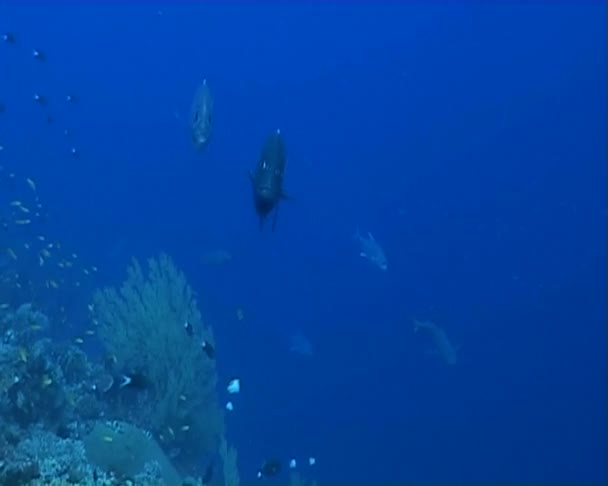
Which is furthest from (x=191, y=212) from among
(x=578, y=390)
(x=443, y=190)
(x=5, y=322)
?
(x=5, y=322)

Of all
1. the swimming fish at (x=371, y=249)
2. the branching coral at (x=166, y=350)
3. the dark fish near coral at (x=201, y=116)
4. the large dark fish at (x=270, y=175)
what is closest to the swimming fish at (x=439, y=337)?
the swimming fish at (x=371, y=249)

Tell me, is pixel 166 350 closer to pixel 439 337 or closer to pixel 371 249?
pixel 371 249

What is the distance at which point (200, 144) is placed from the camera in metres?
5.99

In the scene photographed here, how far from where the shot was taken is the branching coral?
10.7m

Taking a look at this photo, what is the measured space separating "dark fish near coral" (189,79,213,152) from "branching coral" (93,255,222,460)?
209 inches

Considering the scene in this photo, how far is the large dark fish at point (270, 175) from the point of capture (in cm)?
466

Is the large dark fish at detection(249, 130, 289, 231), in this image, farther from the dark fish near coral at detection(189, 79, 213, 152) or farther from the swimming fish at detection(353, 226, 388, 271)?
the swimming fish at detection(353, 226, 388, 271)

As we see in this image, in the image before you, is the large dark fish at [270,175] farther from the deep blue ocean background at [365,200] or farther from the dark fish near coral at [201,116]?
the deep blue ocean background at [365,200]

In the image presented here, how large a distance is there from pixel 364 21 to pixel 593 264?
53095 millimetres

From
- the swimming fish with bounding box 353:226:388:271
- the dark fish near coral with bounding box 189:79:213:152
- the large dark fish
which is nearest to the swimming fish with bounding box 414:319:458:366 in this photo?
the swimming fish with bounding box 353:226:388:271

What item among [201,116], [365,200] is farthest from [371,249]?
[365,200]

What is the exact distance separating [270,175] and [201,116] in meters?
1.34

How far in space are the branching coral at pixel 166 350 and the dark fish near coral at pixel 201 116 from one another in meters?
5.31

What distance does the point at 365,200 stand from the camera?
322 ft
